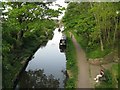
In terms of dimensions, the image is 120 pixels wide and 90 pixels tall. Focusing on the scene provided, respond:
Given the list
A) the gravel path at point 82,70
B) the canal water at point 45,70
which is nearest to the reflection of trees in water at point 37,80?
the canal water at point 45,70

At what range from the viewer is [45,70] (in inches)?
1017

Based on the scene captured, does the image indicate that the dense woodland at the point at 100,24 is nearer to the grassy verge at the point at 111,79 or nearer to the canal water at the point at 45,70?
the canal water at the point at 45,70

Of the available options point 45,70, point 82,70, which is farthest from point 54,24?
point 82,70

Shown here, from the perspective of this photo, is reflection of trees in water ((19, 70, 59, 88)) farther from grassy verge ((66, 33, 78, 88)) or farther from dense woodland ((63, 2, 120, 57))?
dense woodland ((63, 2, 120, 57))

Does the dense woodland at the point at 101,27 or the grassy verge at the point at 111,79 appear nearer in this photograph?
the grassy verge at the point at 111,79

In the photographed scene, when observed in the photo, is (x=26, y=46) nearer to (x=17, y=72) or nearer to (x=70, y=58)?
(x=70, y=58)

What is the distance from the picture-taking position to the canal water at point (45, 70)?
71.1ft

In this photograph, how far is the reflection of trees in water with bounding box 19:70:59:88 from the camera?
69.7ft

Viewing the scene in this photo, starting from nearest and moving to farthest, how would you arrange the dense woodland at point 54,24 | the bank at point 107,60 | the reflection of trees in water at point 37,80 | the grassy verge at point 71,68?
the grassy verge at point 71,68 < the bank at point 107,60 < the reflection of trees in water at point 37,80 < the dense woodland at point 54,24

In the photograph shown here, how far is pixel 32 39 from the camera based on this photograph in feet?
111

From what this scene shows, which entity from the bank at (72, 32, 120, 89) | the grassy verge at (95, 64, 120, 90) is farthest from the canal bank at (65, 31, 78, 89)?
the grassy verge at (95, 64, 120, 90)

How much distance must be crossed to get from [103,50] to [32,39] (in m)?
10.2

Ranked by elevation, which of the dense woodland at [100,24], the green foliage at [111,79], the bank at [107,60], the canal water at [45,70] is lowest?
the canal water at [45,70]

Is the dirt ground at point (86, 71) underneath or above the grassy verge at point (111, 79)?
underneath
